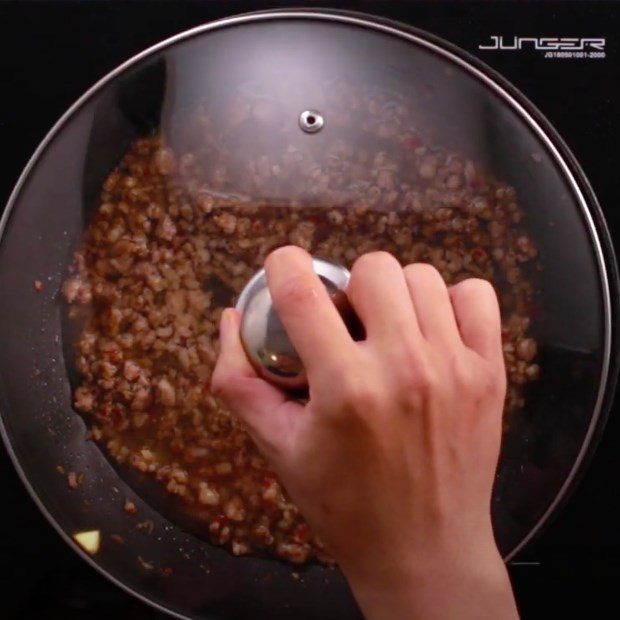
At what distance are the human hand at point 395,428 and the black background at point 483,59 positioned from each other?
0.35m

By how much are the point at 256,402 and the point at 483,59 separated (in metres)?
0.51

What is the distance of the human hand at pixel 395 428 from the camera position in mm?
571

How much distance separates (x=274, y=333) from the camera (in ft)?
2.33

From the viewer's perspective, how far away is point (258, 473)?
0.94 m

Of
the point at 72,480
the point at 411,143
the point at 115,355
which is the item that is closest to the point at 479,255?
the point at 411,143

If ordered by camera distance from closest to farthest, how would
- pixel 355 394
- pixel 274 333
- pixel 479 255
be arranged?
pixel 355 394, pixel 274 333, pixel 479 255

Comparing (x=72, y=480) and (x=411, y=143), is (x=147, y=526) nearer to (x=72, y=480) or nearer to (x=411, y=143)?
(x=72, y=480)

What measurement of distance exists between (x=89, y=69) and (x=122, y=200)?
16 cm

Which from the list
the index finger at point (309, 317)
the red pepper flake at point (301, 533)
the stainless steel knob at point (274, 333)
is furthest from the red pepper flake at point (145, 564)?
the index finger at point (309, 317)

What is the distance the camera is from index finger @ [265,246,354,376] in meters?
0.56

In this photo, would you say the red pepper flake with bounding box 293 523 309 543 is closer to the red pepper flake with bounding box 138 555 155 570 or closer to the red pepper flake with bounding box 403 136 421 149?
the red pepper flake with bounding box 138 555 155 570

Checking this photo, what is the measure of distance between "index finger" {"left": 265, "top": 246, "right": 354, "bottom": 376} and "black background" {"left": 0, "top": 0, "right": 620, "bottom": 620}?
18.2 inches

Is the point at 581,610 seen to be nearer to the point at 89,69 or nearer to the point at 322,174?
the point at 322,174

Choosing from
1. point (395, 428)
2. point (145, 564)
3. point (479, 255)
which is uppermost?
point (479, 255)
